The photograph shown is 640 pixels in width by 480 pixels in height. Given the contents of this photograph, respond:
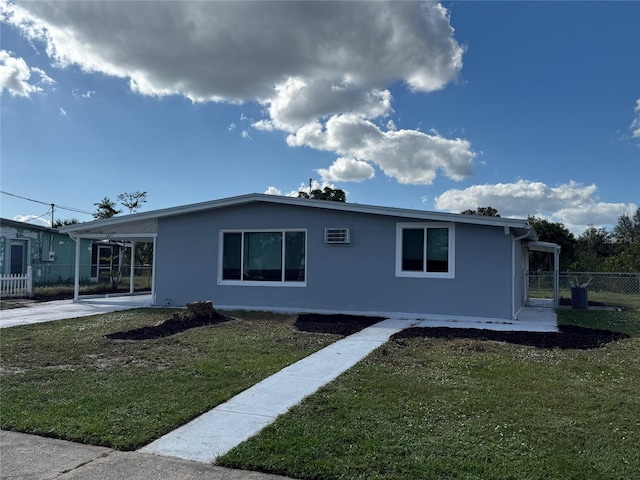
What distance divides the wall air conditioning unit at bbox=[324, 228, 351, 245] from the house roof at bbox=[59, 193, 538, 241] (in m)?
0.54

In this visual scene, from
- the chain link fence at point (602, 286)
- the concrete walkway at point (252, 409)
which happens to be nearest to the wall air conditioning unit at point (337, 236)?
the concrete walkway at point (252, 409)

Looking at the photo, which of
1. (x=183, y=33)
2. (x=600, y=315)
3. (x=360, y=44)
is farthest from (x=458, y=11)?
(x=600, y=315)

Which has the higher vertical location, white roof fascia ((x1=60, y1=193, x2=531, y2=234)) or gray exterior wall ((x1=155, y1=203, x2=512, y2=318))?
white roof fascia ((x1=60, y1=193, x2=531, y2=234))

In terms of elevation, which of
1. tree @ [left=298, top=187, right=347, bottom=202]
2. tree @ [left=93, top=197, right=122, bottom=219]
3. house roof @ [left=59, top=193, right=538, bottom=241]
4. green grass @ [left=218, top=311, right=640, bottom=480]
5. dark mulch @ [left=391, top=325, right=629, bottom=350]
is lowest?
green grass @ [left=218, top=311, right=640, bottom=480]

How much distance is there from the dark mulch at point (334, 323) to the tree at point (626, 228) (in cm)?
3223

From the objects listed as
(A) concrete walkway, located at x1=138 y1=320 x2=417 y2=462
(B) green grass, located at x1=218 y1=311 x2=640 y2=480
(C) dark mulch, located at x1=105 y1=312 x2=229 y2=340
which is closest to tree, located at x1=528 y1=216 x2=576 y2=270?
(C) dark mulch, located at x1=105 y1=312 x2=229 y2=340

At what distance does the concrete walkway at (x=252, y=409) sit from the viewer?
3.75 metres

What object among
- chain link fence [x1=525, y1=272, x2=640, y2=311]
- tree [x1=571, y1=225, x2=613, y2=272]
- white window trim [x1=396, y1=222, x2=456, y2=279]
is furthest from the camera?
tree [x1=571, y1=225, x2=613, y2=272]

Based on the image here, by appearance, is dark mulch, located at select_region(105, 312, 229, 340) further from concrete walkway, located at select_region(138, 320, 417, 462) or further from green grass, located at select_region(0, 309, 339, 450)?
concrete walkway, located at select_region(138, 320, 417, 462)

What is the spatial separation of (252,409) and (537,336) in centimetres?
629

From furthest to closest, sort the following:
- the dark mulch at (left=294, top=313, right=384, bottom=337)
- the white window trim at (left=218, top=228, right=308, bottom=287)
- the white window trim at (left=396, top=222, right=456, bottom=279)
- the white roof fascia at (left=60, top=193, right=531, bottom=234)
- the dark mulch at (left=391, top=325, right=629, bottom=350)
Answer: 1. the white window trim at (left=218, top=228, right=308, bottom=287)
2. the white window trim at (left=396, top=222, right=456, bottom=279)
3. the white roof fascia at (left=60, top=193, right=531, bottom=234)
4. the dark mulch at (left=294, top=313, right=384, bottom=337)
5. the dark mulch at (left=391, top=325, right=629, bottom=350)

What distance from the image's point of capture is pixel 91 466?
339 cm

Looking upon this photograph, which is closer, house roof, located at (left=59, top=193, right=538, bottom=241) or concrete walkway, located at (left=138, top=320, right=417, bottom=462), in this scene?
concrete walkway, located at (left=138, top=320, right=417, bottom=462)

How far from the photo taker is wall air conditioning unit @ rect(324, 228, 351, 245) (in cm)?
1193
